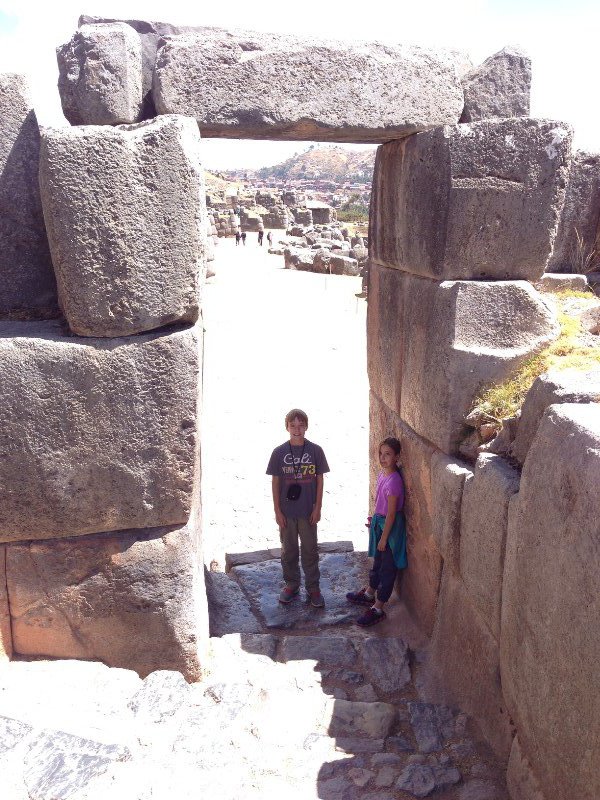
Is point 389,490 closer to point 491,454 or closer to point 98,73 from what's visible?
point 491,454

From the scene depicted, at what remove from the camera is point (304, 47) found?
12.2ft

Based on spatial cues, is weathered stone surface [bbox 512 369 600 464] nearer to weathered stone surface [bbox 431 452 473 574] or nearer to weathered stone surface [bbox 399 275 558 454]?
weathered stone surface [bbox 431 452 473 574]

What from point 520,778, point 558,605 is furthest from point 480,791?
point 558,605

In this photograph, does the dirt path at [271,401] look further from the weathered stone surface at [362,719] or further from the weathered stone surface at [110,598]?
the weathered stone surface at [362,719]

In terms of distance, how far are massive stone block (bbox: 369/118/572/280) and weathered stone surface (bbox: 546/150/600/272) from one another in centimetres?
144

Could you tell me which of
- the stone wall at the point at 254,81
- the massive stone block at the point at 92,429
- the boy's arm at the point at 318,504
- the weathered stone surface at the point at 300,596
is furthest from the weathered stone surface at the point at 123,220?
the weathered stone surface at the point at 300,596

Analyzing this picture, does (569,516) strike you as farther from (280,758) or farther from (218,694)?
(218,694)

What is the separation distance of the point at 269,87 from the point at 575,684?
9.58 feet

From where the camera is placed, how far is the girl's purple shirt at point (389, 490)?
15.1ft

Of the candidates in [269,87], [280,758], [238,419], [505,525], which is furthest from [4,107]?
[238,419]

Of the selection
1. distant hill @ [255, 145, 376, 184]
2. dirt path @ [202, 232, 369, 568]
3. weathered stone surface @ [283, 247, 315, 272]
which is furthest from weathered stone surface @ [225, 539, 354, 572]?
distant hill @ [255, 145, 376, 184]

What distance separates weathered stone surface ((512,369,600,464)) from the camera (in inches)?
111

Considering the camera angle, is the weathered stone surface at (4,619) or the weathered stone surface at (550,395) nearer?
the weathered stone surface at (550,395)

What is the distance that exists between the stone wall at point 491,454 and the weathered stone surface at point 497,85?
0.29 m
